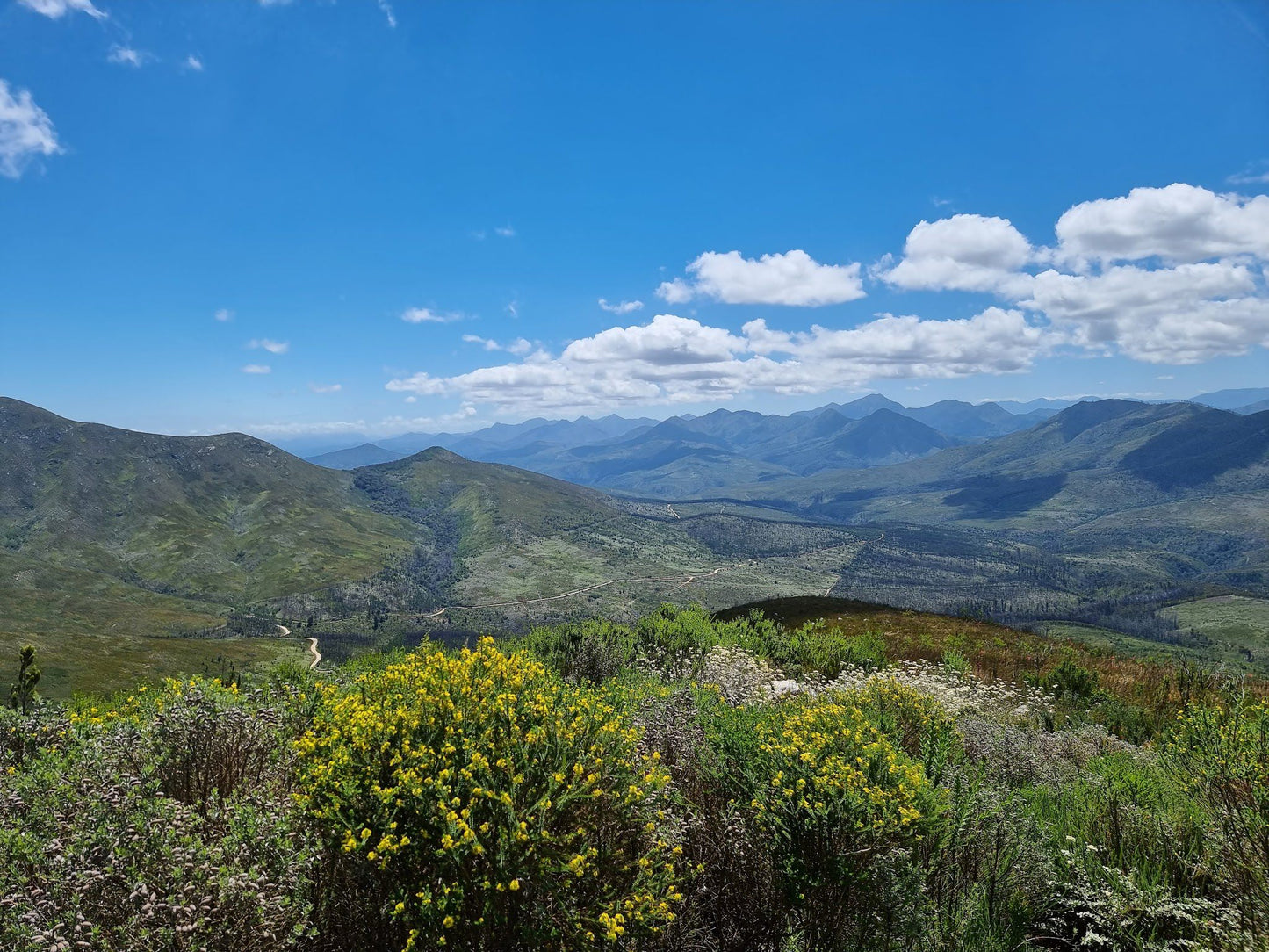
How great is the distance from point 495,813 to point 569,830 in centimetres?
79

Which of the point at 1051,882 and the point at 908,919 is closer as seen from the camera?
the point at 908,919

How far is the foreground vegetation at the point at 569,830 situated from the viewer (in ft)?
17.5

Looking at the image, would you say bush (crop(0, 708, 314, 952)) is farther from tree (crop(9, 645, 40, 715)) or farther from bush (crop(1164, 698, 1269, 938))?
bush (crop(1164, 698, 1269, 938))

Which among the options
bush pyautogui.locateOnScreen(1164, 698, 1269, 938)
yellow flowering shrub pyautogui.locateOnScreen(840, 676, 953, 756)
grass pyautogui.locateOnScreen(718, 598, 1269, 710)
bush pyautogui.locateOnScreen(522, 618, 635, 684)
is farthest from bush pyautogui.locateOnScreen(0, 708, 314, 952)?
grass pyautogui.locateOnScreen(718, 598, 1269, 710)

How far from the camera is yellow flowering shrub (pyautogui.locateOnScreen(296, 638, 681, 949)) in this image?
210 inches

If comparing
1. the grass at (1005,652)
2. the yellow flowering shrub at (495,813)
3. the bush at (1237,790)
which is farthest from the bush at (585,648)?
the bush at (1237,790)

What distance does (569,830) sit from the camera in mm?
5891

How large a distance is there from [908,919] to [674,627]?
18.3 meters

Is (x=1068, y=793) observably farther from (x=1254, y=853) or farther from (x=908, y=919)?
(x=908, y=919)

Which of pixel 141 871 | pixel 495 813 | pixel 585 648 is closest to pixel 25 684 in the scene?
pixel 585 648

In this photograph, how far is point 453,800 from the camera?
17.3ft

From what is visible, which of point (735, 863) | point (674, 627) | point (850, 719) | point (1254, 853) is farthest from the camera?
point (674, 627)

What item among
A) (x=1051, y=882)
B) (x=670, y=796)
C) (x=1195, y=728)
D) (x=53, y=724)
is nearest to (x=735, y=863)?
(x=670, y=796)

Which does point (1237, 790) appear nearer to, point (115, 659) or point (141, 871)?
point (141, 871)
